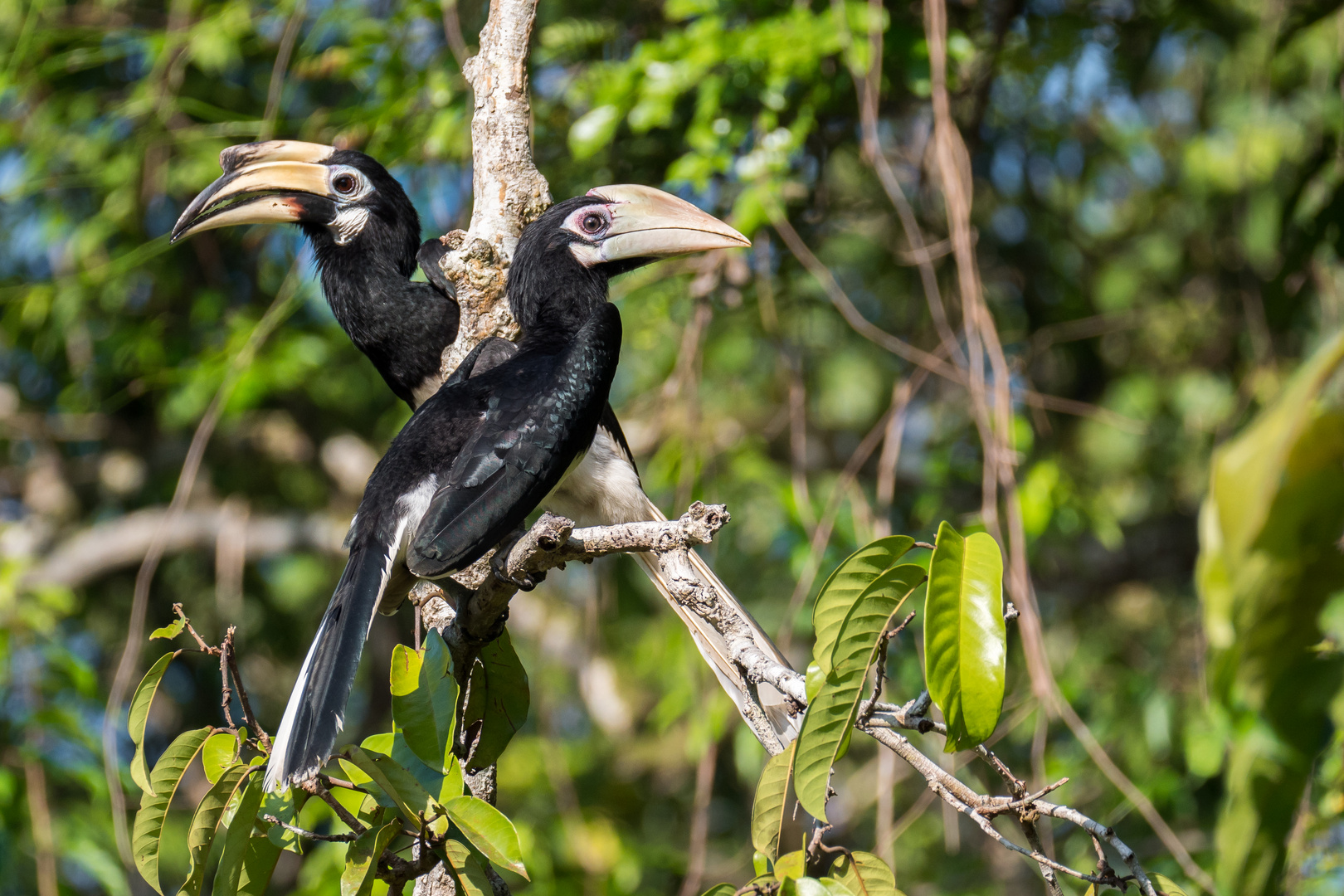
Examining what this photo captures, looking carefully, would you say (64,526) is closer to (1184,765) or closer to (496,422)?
(496,422)

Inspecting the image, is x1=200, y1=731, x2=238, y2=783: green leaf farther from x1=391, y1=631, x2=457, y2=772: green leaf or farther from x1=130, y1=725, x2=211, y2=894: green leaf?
x1=391, y1=631, x2=457, y2=772: green leaf

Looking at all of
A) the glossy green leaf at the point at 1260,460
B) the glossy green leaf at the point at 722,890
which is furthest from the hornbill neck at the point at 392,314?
the glossy green leaf at the point at 1260,460

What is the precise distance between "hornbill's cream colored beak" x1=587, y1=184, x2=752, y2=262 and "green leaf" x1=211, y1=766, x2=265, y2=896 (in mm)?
1247

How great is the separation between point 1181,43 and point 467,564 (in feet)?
12.7

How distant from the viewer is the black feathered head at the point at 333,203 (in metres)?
2.64

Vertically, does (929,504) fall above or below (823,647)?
below

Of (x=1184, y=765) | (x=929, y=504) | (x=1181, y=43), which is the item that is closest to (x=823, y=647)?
(x=929, y=504)

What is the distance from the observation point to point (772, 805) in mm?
1400

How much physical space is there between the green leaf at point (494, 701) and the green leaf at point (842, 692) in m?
0.56

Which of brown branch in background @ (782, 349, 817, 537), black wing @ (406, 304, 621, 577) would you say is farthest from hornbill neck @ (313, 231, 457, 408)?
brown branch in background @ (782, 349, 817, 537)

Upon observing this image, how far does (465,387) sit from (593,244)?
42cm

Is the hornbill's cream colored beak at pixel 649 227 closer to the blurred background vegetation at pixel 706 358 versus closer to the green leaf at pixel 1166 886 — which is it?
the blurred background vegetation at pixel 706 358

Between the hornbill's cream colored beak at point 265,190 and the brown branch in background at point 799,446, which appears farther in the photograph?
the brown branch in background at point 799,446

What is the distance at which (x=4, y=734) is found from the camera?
151 inches
